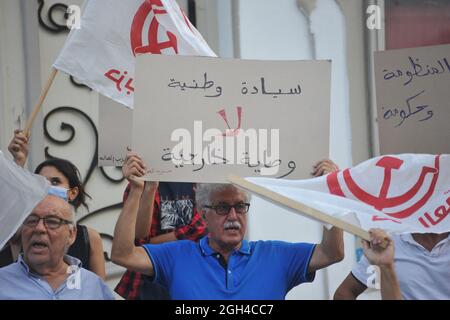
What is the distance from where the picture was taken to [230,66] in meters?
4.12

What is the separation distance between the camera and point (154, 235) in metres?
4.67

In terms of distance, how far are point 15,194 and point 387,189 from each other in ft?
4.65

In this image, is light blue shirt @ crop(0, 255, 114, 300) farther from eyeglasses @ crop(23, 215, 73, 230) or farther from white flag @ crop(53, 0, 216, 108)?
white flag @ crop(53, 0, 216, 108)

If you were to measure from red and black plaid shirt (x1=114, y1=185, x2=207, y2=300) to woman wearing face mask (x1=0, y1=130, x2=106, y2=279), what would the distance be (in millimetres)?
185

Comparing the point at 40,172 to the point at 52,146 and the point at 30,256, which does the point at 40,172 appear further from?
the point at 52,146

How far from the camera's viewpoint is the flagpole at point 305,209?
134 inches

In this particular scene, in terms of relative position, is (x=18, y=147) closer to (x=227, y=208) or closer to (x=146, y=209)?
A: (x=146, y=209)

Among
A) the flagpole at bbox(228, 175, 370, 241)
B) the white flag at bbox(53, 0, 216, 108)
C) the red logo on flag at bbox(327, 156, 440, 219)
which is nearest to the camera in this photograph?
the flagpole at bbox(228, 175, 370, 241)

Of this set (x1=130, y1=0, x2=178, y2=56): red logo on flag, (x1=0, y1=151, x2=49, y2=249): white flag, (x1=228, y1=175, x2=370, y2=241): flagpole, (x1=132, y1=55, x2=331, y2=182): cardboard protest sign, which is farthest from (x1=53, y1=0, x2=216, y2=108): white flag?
(x1=228, y1=175, x2=370, y2=241): flagpole

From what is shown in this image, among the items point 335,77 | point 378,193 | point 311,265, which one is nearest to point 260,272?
point 311,265

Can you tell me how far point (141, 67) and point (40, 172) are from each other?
0.80 meters

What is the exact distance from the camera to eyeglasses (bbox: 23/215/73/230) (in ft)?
12.7

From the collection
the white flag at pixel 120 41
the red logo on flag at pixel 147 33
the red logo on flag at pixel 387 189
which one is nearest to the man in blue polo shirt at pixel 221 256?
the red logo on flag at pixel 387 189

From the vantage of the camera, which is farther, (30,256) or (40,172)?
(40,172)
